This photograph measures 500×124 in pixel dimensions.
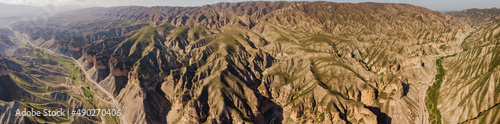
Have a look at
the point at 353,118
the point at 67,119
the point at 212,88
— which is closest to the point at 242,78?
the point at 212,88

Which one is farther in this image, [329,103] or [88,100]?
[88,100]

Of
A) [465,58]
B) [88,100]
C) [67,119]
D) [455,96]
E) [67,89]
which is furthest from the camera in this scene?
[465,58]

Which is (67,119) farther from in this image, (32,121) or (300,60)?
(300,60)

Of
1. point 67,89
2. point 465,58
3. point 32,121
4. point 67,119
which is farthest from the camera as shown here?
point 465,58

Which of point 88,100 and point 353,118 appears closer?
point 353,118

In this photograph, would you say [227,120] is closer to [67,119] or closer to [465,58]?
[67,119]

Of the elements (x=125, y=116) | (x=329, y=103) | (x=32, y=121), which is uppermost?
(x=32, y=121)

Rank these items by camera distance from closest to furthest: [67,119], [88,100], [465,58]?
[67,119]
[88,100]
[465,58]

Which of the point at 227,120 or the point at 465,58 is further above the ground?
the point at 465,58

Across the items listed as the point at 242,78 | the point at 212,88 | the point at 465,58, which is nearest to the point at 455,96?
the point at 465,58
